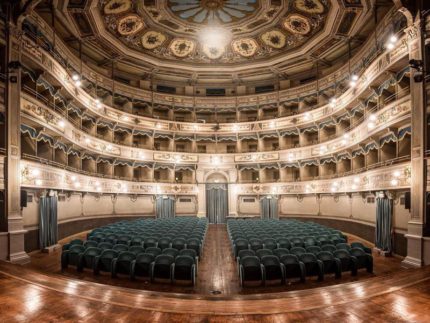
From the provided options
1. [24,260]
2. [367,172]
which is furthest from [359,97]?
[24,260]

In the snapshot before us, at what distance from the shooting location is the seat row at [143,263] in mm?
9039

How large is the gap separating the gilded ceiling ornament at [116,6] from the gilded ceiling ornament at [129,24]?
3.06 feet

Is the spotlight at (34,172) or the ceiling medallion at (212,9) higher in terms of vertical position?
the ceiling medallion at (212,9)

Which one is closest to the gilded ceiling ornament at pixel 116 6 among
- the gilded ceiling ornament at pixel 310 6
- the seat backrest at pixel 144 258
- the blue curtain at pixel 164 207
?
the gilded ceiling ornament at pixel 310 6

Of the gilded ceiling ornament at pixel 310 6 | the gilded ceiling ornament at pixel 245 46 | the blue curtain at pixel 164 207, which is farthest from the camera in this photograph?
the blue curtain at pixel 164 207

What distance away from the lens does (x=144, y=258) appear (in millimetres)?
9305

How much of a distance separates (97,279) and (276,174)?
23290 millimetres

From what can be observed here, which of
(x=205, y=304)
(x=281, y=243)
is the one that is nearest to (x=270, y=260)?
(x=281, y=243)

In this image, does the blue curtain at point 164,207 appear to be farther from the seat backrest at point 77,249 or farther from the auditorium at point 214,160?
the seat backrest at point 77,249

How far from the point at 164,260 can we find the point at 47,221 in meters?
8.44

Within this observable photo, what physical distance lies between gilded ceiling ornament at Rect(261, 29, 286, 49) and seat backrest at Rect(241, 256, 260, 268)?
18.5 meters

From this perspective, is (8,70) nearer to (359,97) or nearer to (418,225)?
(418,225)

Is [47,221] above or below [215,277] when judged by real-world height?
above

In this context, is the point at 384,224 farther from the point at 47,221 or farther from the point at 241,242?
the point at 47,221
